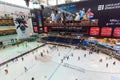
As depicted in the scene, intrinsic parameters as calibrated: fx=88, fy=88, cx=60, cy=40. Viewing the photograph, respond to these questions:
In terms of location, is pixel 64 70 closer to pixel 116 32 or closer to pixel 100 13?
pixel 116 32

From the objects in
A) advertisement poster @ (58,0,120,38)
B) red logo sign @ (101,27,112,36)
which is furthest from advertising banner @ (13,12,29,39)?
red logo sign @ (101,27,112,36)

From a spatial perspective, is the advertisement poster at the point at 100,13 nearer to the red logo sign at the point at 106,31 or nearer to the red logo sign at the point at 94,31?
the red logo sign at the point at 106,31

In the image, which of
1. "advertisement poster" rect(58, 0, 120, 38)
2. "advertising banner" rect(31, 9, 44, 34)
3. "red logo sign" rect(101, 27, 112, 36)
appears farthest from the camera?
"advertising banner" rect(31, 9, 44, 34)

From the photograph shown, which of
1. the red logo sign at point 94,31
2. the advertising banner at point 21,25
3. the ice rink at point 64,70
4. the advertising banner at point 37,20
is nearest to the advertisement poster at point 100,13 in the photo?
the red logo sign at point 94,31

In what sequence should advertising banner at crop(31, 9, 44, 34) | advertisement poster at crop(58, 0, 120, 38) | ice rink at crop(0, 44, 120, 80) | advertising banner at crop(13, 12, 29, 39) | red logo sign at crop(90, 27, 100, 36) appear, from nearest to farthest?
ice rink at crop(0, 44, 120, 80), advertisement poster at crop(58, 0, 120, 38), red logo sign at crop(90, 27, 100, 36), advertising banner at crop(13, 12, 29, 39), advertising banner at crop(31, 9, 44, 34)

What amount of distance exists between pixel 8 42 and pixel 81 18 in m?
12.3

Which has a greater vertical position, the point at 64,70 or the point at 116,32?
the point at 116,32

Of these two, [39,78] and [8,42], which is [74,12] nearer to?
[39,78]

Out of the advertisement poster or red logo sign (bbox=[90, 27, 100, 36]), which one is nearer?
the advertisement poster

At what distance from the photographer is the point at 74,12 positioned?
1361cm

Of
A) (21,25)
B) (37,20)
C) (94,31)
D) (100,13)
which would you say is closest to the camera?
(100,13)

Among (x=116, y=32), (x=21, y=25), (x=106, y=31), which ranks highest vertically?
(x=21, y=25)

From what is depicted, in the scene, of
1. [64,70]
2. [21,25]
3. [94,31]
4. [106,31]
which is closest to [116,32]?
[106,31]

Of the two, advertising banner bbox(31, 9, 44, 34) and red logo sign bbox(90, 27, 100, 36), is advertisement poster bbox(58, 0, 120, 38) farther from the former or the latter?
advertising banner bbox(31, 9, 44, 34)
